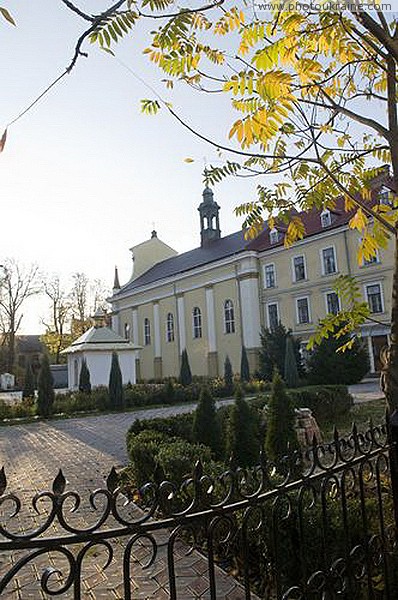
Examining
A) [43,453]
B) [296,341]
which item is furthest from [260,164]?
[296,341]

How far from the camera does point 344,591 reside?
97.2 inches

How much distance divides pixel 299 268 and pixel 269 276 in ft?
7.53

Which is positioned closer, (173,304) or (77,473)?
(77,473)

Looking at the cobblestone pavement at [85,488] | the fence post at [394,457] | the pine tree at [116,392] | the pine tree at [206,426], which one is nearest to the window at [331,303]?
the pine tree at [116,392]

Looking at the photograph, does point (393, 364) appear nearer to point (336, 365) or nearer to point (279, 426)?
point (279, 426)

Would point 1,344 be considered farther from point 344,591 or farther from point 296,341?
point 344,591

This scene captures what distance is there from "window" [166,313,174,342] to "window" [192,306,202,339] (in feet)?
8.66

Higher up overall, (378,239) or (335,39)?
(335,39)

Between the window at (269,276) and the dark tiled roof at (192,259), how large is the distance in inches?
88.2

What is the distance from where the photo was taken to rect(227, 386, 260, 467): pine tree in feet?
22.5

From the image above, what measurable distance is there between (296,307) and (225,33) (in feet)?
91.1

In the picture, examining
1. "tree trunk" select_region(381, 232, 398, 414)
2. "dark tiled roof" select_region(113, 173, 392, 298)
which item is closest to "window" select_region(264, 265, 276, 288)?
"dark tiled roof" select_region(113, 173, 392, 298)

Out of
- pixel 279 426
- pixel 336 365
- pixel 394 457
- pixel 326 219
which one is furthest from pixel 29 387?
pixel 394 457

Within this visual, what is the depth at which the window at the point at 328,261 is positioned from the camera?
93.4 feet
